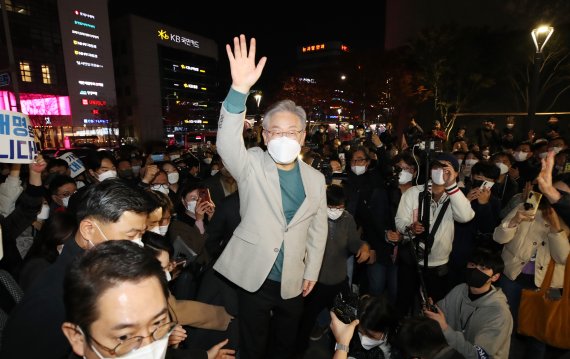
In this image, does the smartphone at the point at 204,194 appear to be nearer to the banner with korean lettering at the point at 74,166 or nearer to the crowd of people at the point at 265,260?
the crowd of people at the point at 265,260

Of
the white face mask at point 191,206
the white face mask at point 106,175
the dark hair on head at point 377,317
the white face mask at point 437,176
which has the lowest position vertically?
the dark hair on head at point 377,317

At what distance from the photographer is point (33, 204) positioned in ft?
11.0

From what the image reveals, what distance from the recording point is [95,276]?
1277mm

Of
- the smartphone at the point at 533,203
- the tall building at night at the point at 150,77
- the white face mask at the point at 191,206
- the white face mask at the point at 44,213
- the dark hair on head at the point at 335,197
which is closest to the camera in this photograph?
the smartphone at the point at 533,203

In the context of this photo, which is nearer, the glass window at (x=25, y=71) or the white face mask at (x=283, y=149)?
the white face mask at (x=283, y=149)

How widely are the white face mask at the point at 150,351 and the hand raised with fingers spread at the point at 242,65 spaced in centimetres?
141

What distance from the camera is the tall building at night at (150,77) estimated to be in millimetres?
67500

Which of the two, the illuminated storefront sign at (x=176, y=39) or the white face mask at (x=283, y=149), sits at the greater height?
the illuminated storefront sign at (x=176, y=39)

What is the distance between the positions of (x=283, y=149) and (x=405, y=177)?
2903 mm

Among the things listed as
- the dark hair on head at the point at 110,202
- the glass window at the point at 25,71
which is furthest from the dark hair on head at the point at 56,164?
the glass window at the point at 25,71

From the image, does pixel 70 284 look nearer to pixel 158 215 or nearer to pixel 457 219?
pixel 158 215

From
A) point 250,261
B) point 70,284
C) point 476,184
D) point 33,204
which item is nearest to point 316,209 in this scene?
point 250,261

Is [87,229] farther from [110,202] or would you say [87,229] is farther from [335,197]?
[335,197]

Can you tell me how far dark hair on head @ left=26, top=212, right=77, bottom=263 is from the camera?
108 inches
